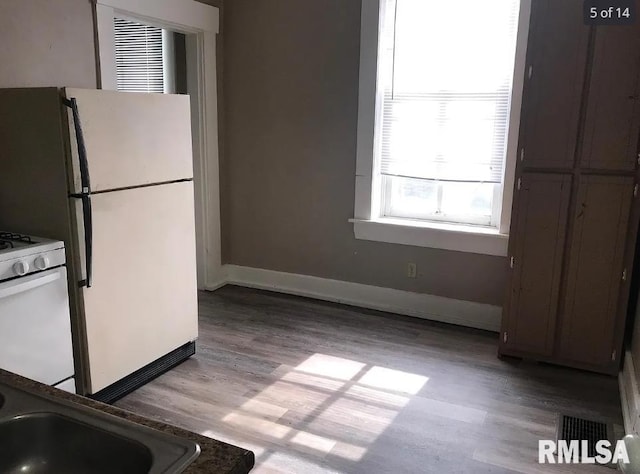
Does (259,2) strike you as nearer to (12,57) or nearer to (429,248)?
(12,57)

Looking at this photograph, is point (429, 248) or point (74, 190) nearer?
point (74, 190)

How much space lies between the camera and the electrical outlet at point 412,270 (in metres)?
3.71

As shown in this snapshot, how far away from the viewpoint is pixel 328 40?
12.1 feet

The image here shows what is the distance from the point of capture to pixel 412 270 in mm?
3719

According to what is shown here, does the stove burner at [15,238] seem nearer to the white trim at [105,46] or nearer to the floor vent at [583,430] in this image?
the white trim at [105,46]

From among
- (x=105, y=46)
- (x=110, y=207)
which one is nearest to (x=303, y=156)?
(x=105, y=46)

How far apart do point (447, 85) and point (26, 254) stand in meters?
2.58

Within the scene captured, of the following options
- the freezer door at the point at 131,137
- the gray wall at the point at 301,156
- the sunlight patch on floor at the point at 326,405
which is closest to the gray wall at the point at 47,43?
the freezer door at the point at 131,137

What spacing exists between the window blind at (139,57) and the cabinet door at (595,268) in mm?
3252

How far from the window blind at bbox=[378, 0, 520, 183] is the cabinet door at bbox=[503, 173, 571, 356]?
1.74ft

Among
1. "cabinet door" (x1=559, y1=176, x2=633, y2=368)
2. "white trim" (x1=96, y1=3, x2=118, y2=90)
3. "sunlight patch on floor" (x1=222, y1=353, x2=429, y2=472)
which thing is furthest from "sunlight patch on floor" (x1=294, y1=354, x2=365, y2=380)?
"white trim" (x1=96, y1=3, x2=118, y2=90)

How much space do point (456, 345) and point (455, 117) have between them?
1.44m

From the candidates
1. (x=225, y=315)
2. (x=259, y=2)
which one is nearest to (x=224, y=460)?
(x=225, y=315)

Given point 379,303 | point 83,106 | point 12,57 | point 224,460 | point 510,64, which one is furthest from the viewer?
point 379,303
